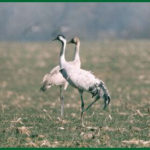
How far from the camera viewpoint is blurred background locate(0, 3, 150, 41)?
314ft

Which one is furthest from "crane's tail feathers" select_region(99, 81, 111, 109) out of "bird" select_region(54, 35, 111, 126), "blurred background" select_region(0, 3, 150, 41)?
"blurred background" select_region(0, 3, 150, 41)

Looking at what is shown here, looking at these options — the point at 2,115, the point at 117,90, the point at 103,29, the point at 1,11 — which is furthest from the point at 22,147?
the point at 103,29

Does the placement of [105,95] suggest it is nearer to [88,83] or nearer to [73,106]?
[88,83]

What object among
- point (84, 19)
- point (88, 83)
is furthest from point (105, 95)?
point (84, 19)

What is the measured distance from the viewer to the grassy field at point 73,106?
401 inches

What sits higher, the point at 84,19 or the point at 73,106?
the point at 84,19

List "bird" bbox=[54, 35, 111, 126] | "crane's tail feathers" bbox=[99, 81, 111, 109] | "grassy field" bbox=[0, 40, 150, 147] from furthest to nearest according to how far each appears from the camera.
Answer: "bird" bbox=[54, 35, 111, 126] < "crane's tail feathers" bbox=[99, 81, 111, 109] < "grassy field" bbox=[0, 40, 150, 147]

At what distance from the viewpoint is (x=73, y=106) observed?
59.9ft

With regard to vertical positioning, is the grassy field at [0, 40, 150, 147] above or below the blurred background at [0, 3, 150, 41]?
below

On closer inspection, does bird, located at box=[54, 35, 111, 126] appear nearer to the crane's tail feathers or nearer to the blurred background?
the crane's tail feathers

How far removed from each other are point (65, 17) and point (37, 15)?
16.4 feet

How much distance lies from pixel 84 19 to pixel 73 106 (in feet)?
283

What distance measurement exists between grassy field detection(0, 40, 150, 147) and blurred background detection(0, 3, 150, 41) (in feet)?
175

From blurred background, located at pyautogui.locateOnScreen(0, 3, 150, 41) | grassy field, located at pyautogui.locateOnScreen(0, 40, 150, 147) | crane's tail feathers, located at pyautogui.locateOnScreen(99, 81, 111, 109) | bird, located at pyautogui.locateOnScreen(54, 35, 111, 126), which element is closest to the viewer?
grassy field, located at pyautogui.locateOnScreen(0, 40, 150, 147)
